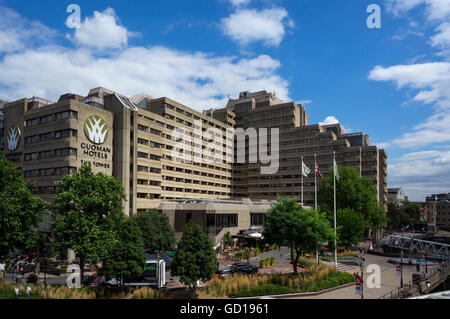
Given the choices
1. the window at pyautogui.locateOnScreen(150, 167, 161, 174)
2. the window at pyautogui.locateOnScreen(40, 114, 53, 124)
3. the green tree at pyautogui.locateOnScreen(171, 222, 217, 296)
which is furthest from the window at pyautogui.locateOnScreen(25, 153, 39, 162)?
the green tree at pyautogui.locateOnScreen(171, 222, 217, 296)

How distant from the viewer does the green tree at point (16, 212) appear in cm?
2911

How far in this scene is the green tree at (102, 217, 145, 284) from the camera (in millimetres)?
25984

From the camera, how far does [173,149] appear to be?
8000 centimetres

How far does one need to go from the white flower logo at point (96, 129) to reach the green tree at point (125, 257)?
108 ft

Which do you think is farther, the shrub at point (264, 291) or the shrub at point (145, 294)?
the shrub at point (264, 291)

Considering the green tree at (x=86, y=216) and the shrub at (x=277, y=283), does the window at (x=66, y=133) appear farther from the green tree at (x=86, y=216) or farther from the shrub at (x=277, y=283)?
the shrub at (x=277, y=283)

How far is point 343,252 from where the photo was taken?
54.1 meters

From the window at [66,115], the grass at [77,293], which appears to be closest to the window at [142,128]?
the window at [66,115]

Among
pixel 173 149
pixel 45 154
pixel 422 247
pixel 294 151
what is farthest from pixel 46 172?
pixel 294 151
